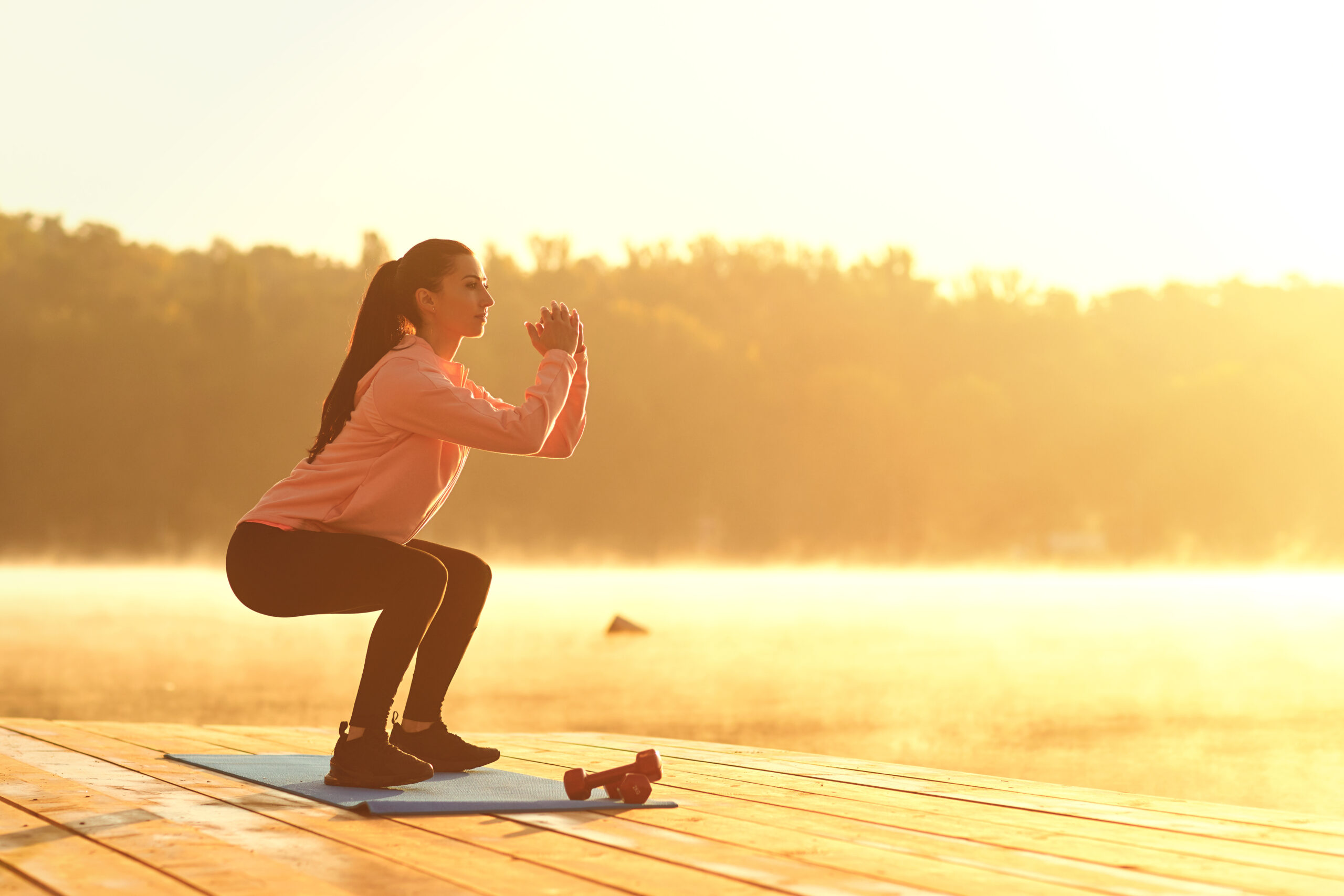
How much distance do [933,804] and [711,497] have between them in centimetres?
5735

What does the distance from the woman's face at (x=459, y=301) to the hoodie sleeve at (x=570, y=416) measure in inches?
5.0

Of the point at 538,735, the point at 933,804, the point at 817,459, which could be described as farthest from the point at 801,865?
the point at 817,459

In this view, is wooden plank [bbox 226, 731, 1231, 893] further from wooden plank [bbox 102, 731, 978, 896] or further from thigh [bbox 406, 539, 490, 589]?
thigh [bbox 406, 539, 490, 589]

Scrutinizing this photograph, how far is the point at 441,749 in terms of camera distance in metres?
3.49

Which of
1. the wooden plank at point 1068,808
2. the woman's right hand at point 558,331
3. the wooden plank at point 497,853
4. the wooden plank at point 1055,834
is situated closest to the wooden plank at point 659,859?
the wooden plank at point 497,853

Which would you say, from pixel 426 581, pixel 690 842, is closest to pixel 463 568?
pixel 426 581

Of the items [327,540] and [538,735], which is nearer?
[327,540]

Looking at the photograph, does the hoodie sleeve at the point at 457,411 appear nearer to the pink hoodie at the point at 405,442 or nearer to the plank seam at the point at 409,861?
the pink hoodie at the point at 405,442

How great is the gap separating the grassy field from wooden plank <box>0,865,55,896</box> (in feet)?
23.1

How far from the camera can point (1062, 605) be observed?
28172mm

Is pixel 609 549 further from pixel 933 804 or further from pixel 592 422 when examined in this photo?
pixel 933 804

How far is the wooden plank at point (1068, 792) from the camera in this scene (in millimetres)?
2809

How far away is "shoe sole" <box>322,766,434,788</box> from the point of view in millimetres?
3145

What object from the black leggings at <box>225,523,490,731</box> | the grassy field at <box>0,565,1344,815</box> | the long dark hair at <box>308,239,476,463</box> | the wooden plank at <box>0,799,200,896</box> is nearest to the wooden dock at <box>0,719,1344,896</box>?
the wooden plank at <box>0,799,200,896</box>
